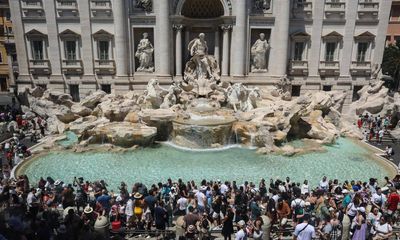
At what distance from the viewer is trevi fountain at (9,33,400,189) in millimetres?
16078

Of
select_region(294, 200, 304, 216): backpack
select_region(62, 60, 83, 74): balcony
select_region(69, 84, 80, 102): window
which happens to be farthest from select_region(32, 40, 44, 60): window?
select_region(294, 200, 304, 216): backpack

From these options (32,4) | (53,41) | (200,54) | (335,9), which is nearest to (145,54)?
(200,54)

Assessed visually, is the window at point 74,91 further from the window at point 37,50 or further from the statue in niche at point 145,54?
the statue in niche at point 145,54

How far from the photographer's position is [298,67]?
27906mm

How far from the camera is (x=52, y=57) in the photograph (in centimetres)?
2708

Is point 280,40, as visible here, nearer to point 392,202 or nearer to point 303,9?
point 303,9

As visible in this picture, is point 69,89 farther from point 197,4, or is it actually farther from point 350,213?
point 350,213

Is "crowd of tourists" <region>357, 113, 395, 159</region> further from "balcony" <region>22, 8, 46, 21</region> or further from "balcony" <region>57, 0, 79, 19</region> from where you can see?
"balcony" <region>22, 8, 46, 21</region>

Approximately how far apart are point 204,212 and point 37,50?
23.1 metres

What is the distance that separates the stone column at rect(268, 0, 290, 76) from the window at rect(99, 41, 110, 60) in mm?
13468

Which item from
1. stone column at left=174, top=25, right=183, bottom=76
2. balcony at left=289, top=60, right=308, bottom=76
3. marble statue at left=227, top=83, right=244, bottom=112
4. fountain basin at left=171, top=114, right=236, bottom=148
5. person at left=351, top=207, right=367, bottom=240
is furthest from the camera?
balcony at left=289, top=60, right=308, bottom=76

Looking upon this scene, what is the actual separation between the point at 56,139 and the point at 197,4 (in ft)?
51.6

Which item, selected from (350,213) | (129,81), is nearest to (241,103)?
(129,81)

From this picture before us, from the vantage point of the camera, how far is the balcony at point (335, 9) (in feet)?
87.7
